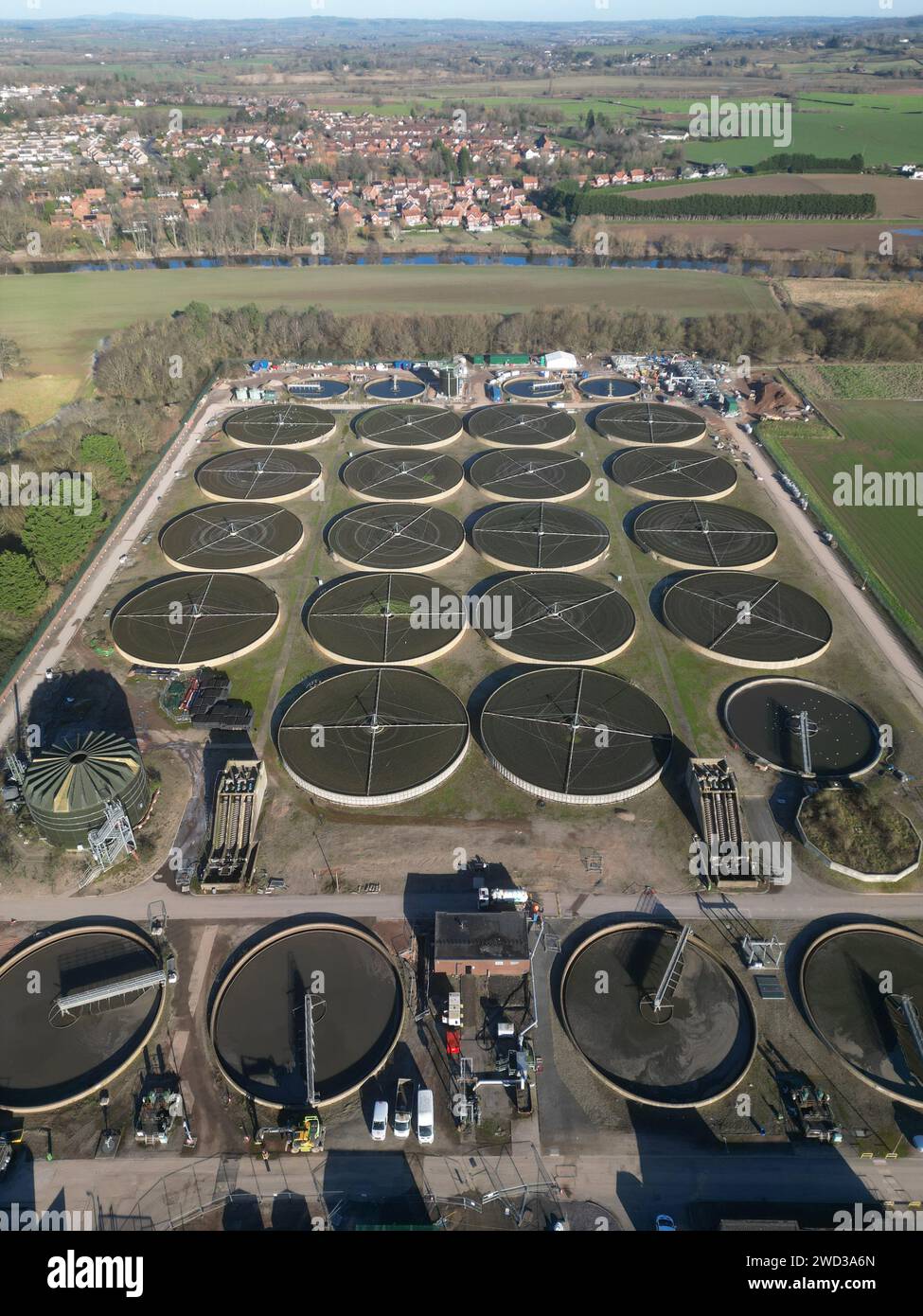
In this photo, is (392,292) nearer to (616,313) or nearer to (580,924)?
(616,313)

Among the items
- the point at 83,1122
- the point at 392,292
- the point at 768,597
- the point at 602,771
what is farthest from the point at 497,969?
the point at 392,292

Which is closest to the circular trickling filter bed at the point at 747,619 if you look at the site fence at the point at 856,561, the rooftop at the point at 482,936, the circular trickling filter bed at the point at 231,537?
the site fence at the point at 856,561

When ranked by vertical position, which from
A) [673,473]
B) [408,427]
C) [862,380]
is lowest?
[673,473]

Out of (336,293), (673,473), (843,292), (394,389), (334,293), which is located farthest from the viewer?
(334,293)

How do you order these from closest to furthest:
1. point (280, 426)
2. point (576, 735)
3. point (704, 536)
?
1. point (576, 735)
2. point (704, 536)
3. point (280, 426)

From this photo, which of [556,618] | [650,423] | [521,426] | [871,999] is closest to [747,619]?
[556,618]

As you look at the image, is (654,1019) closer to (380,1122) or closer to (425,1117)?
(425,1117)
